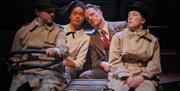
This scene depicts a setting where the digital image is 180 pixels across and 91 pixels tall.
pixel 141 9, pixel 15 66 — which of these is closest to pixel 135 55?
pixel 141 9

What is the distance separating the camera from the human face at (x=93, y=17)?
5.70 metres

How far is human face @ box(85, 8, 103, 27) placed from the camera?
5.70 meters

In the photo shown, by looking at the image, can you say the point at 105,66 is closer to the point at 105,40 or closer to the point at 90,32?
the point at 105,40

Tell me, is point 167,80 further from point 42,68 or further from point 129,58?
point 42,68

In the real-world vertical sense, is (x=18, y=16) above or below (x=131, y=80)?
above

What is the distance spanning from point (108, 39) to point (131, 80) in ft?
3.99

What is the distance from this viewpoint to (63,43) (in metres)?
5.00

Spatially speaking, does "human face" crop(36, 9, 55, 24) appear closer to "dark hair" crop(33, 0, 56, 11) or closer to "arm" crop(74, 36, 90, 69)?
"dark hair" crop(33, 0, 56, 11)

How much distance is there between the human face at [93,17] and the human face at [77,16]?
9 centimetres

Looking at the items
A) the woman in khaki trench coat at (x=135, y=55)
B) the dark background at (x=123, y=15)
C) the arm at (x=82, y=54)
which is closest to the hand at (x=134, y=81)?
the woman in khaki trench coat at (x=135, y=55)

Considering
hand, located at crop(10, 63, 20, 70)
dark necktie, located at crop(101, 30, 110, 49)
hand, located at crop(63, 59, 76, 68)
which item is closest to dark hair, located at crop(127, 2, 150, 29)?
dark necktie, located at crop(101, 30, 110, 49)

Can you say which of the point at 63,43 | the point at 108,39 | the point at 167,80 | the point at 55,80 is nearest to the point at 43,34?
the point at 63,43

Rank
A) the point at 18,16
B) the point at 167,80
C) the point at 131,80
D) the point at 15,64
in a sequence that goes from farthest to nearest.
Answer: the point at 18,16 → the point at 167,80 → the point at 15,64 → the point at 131,80

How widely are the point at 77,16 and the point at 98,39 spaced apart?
472mm
